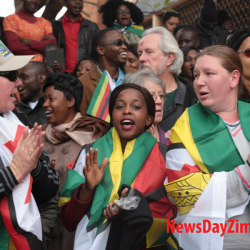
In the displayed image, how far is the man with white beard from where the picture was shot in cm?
400

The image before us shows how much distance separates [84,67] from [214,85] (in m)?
3.35

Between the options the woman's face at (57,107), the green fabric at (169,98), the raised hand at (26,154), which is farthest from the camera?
the green fabric at (169,98)

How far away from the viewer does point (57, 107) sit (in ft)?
11.9

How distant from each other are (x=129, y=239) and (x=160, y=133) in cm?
119

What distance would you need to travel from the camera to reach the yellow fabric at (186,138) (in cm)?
220

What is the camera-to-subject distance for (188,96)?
13.2 feet

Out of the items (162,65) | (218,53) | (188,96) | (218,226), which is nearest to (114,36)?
(162,65)

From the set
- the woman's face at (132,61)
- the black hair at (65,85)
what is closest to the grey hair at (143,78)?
the black hair at (65,85)

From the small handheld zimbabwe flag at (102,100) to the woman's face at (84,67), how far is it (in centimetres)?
97

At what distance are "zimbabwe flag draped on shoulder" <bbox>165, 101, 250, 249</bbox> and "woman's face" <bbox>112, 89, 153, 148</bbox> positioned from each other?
1.26 feet

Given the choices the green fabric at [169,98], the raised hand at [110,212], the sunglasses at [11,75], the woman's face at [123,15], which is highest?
the woman's face at [123,15]

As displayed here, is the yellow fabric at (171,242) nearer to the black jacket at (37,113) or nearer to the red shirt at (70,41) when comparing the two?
the black jacket at (37,113)

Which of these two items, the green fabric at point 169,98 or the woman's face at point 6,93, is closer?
the woman's face at point 6,93

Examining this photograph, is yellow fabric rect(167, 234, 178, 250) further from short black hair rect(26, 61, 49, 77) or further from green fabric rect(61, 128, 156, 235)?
short black hair rect(26, 61, 49, 77)
